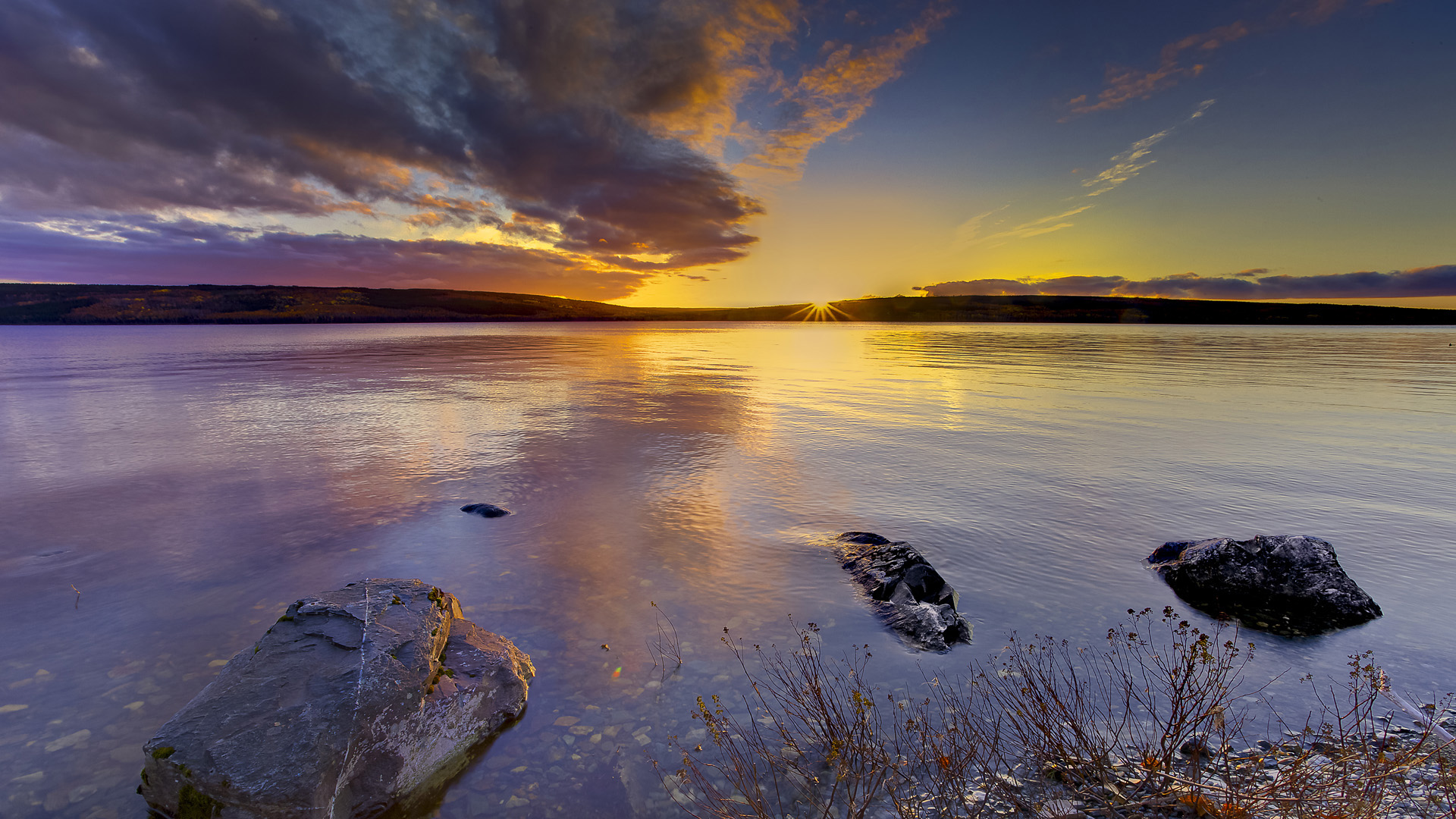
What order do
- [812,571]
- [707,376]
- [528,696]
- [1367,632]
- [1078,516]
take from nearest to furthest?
[528,696], [1367,632], [812,571], [1078,516], [707,376]

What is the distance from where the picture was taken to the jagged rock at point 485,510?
9820 millimetres

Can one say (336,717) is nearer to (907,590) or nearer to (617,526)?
(617,526)

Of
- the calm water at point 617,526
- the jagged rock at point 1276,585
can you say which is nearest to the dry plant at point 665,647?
the calm water at point 617,526

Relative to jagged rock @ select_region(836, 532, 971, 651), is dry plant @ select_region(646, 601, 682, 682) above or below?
below

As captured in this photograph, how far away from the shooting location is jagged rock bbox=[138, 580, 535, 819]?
142 inches

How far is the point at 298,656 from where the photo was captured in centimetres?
439

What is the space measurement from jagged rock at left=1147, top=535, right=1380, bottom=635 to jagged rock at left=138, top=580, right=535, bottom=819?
25.4 feet

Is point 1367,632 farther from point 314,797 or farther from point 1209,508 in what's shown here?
point 314,797

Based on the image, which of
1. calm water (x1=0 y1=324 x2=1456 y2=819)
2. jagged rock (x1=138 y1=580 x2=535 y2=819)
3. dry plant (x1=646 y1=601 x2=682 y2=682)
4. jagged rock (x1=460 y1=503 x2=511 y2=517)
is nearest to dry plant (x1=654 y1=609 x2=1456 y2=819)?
calm water (x1=0 y1=324 x2=1456 y2=819)

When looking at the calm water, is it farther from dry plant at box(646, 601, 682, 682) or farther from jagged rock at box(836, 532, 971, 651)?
jagged rock at box(836, 532, 971, 651)

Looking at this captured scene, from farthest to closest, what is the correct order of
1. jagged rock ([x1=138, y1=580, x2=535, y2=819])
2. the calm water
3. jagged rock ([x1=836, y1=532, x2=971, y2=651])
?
jagged rock ([x1=836, y1=532, x2=971, y2=651]) < the calm water < jagged rock ([x1=138, y1=580, x2=535, y2=819])

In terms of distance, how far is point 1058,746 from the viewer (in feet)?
12.6

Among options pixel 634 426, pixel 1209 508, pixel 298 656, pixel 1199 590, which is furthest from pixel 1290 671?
pixel 634 426

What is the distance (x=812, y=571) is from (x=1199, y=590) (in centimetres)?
468
